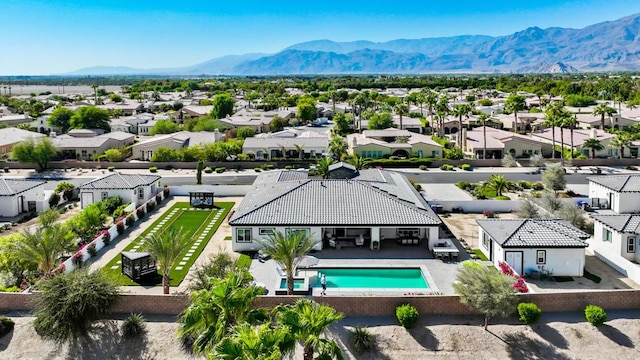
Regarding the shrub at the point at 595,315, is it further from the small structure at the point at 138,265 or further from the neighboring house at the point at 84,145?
the neighboring house at the point at 84,145

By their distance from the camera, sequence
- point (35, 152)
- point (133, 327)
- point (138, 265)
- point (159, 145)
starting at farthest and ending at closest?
1. point (159, 145)
2. point (35, 152)
3. point (138, 265)
4. point (133, 327)

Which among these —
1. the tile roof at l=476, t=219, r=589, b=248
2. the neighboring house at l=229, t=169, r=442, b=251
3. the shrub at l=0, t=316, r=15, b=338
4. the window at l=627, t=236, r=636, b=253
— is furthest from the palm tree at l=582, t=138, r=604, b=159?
the shrub at l=0, t=316, r=15, b=338

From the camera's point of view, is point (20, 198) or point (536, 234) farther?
point (20, 198)

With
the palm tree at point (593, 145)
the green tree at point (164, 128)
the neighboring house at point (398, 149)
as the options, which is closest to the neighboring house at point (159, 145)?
the green tree at point (164, 128)

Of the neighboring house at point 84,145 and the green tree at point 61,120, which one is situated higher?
the green tree at point 61,120

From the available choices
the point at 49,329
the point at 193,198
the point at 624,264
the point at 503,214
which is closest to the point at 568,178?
the point at 503,214

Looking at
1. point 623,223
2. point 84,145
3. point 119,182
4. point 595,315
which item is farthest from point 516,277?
point 84,145

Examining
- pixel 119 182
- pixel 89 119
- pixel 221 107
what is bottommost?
pixel 119 182

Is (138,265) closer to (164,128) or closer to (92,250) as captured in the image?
(92,250)
